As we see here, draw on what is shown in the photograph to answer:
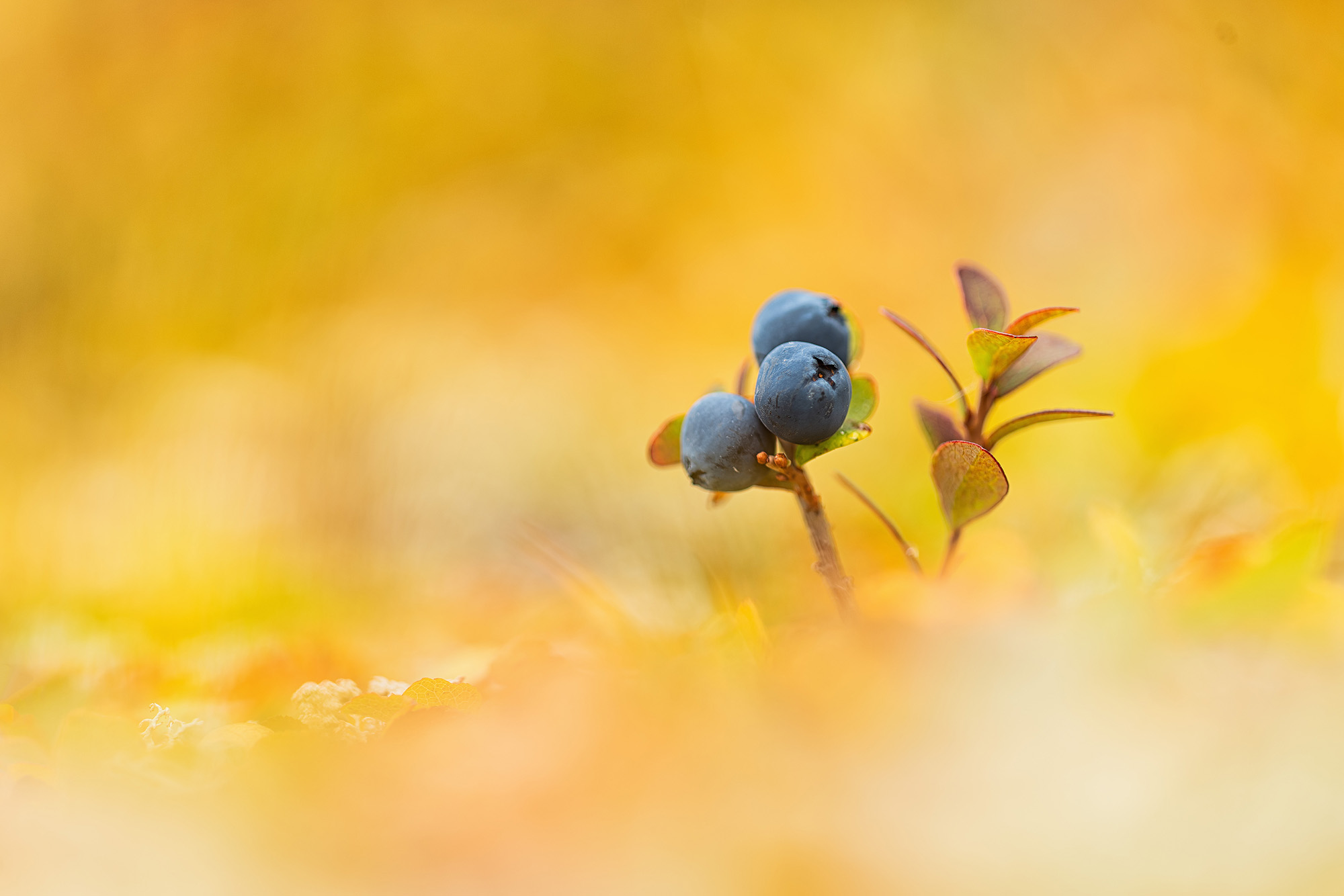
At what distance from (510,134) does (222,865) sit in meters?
0.65

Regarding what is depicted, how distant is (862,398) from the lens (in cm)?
24

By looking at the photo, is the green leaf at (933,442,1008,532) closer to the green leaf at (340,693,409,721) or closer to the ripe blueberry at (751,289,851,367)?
the ripe blueberry at (751,289,851,367)

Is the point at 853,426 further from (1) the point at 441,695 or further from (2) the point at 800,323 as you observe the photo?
(1) the point at 441,695

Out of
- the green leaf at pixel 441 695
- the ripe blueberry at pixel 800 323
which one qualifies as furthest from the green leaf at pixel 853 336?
the green leaf at pixel 441 695

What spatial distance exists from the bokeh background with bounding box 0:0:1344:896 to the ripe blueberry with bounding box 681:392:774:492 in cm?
5

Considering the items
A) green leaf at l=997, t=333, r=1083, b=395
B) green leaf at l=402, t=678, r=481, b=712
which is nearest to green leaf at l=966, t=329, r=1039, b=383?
green leaf at l=997, t=333, r=1083, b=395

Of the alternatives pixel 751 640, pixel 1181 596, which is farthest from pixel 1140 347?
pixel 751 640

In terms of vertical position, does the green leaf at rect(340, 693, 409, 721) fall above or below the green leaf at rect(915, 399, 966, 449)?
below

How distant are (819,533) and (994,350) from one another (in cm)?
7

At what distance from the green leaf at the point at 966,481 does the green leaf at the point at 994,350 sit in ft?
0.08

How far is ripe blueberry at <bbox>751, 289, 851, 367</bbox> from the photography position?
9.4 inches

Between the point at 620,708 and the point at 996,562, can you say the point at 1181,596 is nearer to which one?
the point at 996,562

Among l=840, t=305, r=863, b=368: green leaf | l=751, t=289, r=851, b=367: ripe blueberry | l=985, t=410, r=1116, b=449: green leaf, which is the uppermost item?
l=840, t=305, r=863, b=368: green leaf

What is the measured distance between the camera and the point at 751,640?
0.25 m
